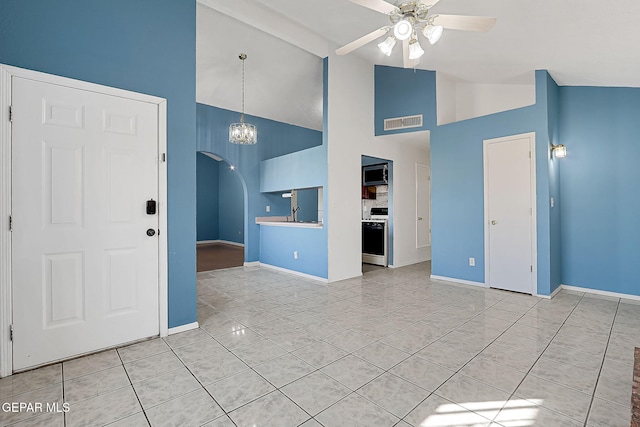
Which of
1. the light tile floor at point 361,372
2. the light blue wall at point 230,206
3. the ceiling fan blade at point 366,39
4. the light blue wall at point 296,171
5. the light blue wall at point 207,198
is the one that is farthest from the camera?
the light blue wall at point 207,198

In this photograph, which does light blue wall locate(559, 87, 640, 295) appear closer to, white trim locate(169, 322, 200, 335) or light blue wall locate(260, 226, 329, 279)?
light blue wall locate(260, 226, 329, 279)

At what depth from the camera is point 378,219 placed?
19.7 feet

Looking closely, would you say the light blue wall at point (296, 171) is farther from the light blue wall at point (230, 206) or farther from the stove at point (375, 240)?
the light blue wall at point (230, 206)

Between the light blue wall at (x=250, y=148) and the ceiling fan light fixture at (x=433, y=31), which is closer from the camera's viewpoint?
the ceiling fan light fixture at (x=433, y=31)

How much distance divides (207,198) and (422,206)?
7515mm

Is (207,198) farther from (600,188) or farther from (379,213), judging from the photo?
(600,188)

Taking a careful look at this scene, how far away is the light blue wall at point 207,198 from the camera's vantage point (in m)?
10.3

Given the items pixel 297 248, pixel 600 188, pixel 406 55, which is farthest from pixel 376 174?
pixel 406 55

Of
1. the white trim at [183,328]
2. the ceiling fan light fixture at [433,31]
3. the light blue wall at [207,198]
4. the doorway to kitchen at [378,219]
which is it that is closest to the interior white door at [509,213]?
the doorway to kitchen at [378,219]

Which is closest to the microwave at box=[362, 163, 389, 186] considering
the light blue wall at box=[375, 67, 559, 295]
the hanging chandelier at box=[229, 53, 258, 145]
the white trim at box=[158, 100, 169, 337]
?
the light blue wall at box=[375, 67, 559, 295]

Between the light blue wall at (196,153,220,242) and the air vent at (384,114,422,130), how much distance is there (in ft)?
23.9

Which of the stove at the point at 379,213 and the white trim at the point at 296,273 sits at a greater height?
the stove at the point at 379,213

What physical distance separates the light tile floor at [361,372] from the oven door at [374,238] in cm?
255

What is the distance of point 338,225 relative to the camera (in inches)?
189
